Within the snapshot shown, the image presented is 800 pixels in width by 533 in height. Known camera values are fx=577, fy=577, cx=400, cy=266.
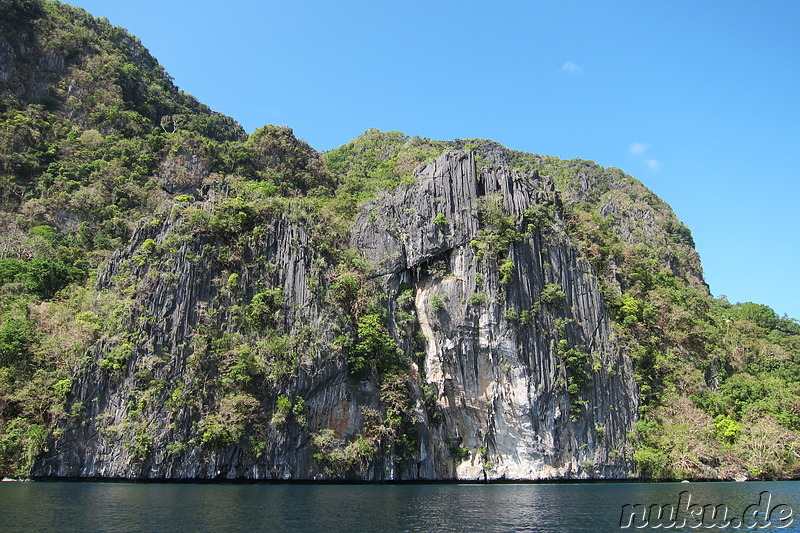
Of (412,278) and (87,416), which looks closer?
(87,416)

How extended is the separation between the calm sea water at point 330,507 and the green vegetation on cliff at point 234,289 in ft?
23.6

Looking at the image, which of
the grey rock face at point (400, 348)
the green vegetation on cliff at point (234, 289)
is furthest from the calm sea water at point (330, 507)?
the green vegetation on cliff at point (234, 289)

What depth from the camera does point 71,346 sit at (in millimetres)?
36875

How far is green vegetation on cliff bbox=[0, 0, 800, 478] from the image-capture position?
36.9 m

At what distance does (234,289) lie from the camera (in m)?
41.0

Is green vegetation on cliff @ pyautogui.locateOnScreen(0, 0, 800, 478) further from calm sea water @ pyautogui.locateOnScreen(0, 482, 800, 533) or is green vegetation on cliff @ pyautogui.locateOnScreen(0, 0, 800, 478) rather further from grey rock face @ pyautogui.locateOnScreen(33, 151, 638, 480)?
calm sea water @ pyautogui.locateOnScreen(0, 482, 800, 533)

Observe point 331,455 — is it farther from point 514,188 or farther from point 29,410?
point 514,188

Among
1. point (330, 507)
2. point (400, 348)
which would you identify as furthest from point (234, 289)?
point (330, 507)

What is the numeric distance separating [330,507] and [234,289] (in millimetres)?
21549

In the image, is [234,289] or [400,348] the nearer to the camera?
[234,289]

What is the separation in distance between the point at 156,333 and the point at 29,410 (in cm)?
818

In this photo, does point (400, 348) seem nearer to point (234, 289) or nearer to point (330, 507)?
point (234, 289)

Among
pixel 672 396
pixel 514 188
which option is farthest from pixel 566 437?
pixel 514 188

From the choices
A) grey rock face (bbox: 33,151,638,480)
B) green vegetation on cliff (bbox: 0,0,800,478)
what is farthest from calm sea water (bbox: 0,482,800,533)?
green vegetation on cliff (bbox: 0,0,800,478)
